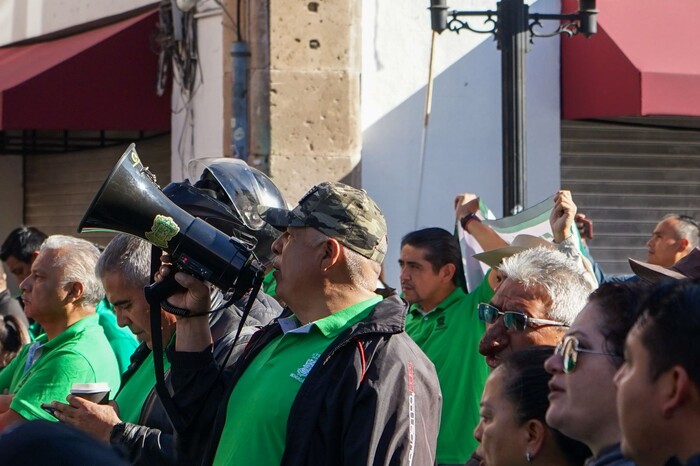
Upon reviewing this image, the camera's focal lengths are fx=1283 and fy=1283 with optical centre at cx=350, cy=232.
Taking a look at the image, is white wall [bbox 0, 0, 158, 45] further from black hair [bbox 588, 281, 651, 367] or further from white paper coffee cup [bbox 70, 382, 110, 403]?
black hair [bbox 588, 281, 651, 367]

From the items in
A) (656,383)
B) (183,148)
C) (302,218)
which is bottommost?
(656,383)

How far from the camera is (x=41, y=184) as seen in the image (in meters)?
13.9

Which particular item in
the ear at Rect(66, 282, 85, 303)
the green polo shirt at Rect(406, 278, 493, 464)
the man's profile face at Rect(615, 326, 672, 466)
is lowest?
the green polo shirt at Rect(406, 278, 493, 464)

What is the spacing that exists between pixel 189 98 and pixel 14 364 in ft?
16.5

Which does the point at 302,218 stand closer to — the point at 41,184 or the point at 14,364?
the point at 14,364

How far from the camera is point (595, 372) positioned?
290cm

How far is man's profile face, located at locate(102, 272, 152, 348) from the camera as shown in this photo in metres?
4.35

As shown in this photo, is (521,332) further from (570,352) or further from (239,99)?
(239,99)

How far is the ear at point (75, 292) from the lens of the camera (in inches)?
210

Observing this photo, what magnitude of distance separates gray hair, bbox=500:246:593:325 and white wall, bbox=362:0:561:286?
538 cm

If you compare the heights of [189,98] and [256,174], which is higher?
[189,98]

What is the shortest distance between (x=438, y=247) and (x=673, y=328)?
13.8 ft

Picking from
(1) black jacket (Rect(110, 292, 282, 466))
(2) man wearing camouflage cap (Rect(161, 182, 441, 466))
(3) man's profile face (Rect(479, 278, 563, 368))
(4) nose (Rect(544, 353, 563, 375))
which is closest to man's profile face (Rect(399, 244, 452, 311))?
(1) black jacket (Rect(110, 292, 282, 466))

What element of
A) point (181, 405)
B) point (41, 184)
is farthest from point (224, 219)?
point (41, 184)
